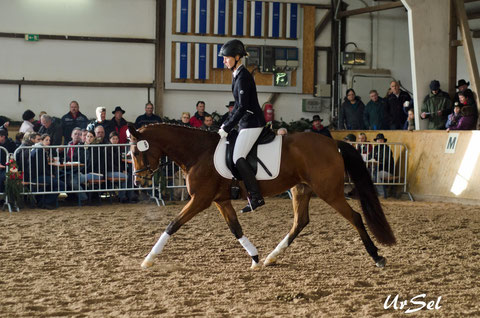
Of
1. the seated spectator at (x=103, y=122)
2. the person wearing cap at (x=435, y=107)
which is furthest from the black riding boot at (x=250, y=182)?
the person wearing cap at (x=435, y=107)

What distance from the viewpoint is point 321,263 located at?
240 inches

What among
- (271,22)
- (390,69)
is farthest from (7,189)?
(390,69)

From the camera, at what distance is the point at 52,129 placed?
13.1 metres

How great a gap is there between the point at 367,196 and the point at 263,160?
3.63ft

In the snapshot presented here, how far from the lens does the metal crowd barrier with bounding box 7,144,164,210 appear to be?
1052 cm

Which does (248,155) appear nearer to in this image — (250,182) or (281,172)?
(250,182)

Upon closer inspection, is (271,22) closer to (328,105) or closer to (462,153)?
(328,105)

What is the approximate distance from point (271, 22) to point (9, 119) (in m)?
7.43

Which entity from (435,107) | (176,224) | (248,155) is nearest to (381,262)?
(248,155)

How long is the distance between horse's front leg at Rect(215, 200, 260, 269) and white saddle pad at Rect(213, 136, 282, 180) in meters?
0.33

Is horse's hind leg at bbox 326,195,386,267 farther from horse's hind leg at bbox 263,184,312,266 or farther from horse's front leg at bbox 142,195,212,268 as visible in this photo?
horse's front leg at bbox 142,195,212,268

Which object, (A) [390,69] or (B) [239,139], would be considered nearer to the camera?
(B) [239,139]

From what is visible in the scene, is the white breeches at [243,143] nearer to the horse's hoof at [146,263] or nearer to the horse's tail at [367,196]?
the horse's tail at [367,196]

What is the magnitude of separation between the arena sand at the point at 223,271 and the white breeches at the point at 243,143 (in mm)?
1081
